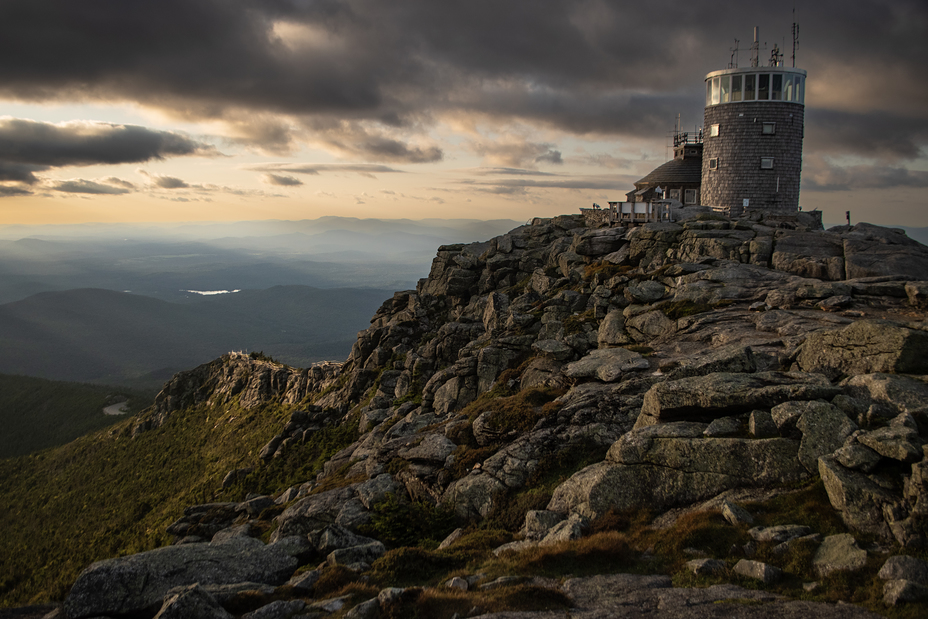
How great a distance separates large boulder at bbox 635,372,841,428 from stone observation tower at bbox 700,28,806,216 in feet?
131

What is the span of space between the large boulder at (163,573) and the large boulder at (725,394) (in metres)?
12.5

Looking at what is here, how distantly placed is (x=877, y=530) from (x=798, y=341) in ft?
37.5

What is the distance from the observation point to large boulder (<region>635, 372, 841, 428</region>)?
15758mm

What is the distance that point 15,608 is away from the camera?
47.8ft

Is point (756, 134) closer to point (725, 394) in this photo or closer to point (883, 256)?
point (883, 256)

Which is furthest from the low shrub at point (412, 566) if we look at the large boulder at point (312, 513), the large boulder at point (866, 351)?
the large boulder at point (866, 351)

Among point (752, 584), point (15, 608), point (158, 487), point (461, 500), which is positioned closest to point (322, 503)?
point (461, 500)

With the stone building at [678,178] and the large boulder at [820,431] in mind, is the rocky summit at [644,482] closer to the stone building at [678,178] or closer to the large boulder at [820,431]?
the large boulder at [820,431]

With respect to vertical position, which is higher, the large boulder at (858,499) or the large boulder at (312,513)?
the large boulder at (858,499)

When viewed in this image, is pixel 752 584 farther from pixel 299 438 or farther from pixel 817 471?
pixel 299 438

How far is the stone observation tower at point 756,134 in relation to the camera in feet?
169

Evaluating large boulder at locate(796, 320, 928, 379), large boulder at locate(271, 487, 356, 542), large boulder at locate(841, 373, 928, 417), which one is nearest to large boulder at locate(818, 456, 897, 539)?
large boulder at locate(841, 373, 928, 417)

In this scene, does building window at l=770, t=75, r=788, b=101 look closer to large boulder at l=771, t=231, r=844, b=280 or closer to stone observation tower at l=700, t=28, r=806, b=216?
stone observation tower at l=700, t=28, r=806, b=216

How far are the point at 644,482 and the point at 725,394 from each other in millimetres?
3807
